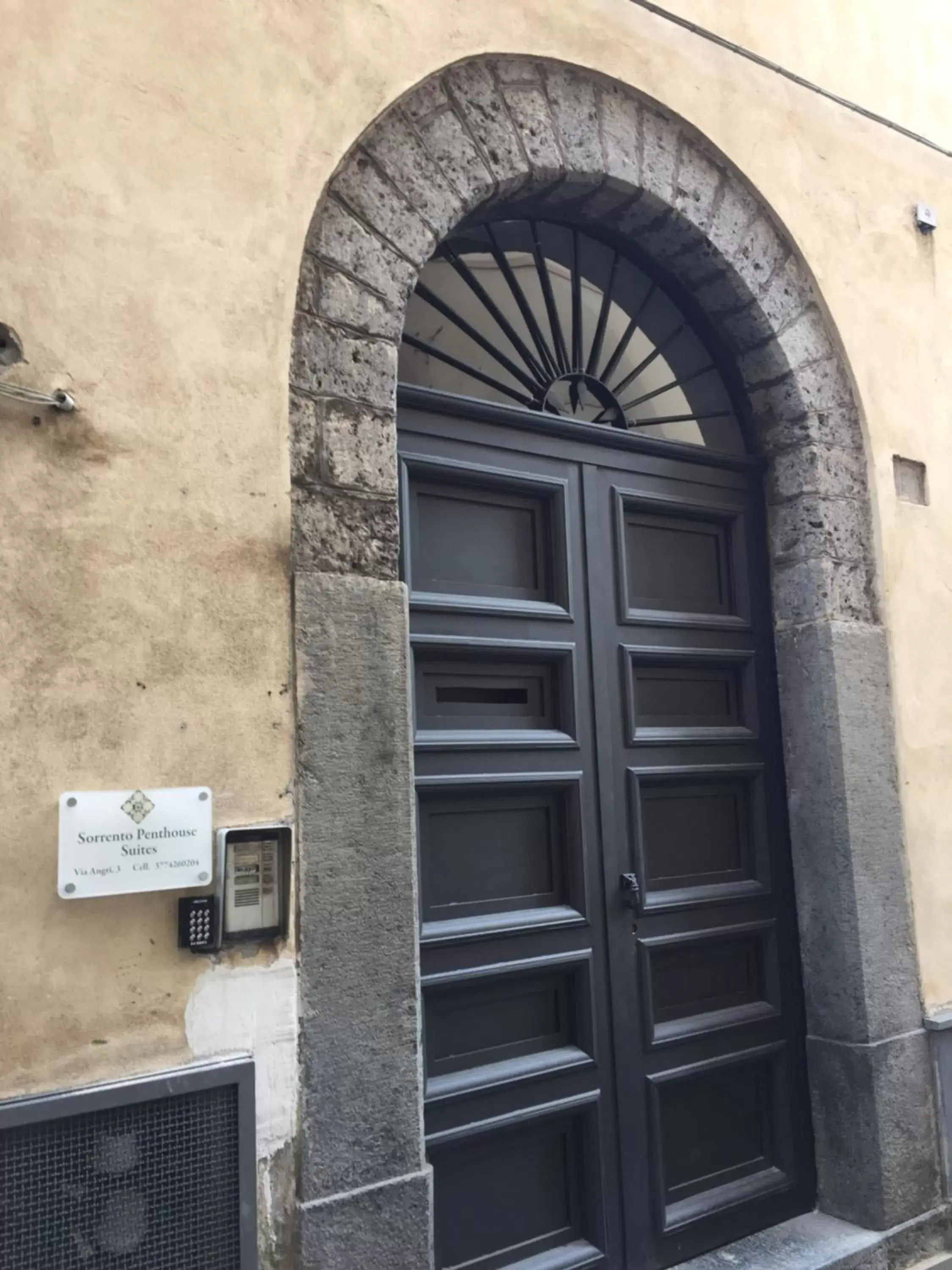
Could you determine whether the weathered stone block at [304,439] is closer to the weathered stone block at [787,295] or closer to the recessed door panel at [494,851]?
the recessed door panel at [494,851]

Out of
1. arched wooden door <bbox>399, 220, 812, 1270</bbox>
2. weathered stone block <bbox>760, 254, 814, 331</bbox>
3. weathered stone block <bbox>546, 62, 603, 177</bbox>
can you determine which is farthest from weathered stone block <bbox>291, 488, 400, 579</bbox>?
weathered stone block <bbox>760, 254, 814, 331</bbox>

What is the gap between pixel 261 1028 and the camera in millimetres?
2256

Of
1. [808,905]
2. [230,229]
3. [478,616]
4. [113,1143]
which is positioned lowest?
[113,1143]

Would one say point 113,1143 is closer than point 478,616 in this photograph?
Yes

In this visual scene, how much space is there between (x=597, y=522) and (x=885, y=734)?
134 centimetres

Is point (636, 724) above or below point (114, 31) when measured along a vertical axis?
below

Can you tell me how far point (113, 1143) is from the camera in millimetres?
2047

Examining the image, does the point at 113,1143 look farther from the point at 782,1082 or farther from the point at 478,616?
the point at 782,1082

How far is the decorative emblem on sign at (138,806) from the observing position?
2.15m

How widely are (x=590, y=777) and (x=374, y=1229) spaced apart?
138 centimetres

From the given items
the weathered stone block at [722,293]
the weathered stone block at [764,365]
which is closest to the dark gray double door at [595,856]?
the weathered stone block at [764,365]

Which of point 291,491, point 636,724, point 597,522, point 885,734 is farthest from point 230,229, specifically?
point 885,734

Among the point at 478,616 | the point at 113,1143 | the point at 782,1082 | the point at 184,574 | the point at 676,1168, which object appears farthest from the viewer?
the point at 782,1082

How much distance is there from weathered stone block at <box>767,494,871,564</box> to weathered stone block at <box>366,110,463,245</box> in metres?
1.62
